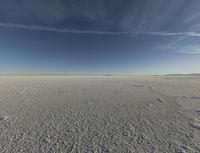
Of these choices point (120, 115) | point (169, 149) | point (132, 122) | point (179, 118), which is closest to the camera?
point (169, 149)

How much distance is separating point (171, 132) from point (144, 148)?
150cm

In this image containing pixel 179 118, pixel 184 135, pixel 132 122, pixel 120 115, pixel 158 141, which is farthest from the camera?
pixel 120 115

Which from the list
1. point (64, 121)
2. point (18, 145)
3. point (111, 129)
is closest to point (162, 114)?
point (111, 129)

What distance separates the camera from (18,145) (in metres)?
3.27

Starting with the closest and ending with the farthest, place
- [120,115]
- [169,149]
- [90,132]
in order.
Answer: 1. [169,149]
2. [90,132]
3. [120,115]

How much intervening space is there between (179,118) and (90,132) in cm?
409

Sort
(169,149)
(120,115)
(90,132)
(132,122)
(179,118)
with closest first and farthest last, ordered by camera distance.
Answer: (169,149) < (90,132) < (132,122) < (179,118) < (120,115)

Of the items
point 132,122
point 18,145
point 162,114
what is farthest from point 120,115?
point 18,145

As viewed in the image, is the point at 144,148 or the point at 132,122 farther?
the point at 132,122

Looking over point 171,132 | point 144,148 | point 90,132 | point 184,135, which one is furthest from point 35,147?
point 184,135

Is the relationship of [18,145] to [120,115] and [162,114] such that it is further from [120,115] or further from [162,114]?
[162,114]

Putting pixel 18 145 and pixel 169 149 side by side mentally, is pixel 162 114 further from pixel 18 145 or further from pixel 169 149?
pixel 18 145

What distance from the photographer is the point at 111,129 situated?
4.29 meters

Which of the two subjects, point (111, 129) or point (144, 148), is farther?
point (111, 129)
